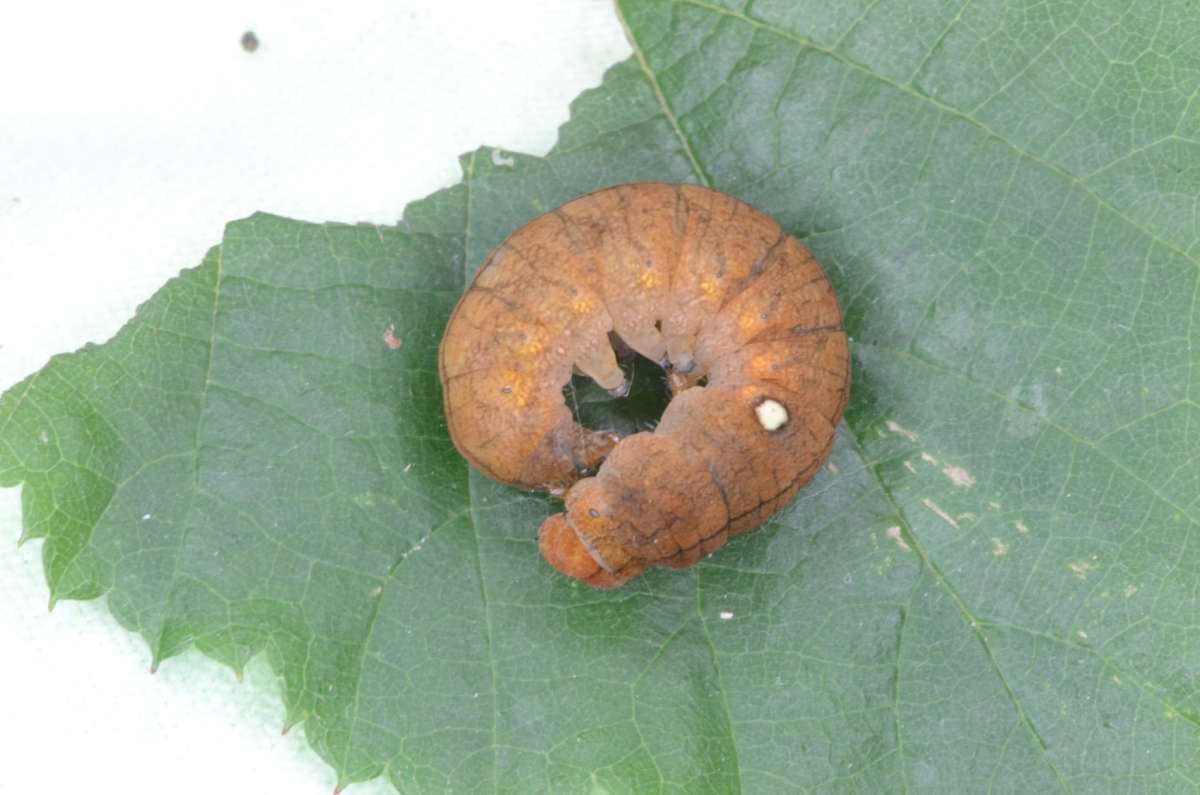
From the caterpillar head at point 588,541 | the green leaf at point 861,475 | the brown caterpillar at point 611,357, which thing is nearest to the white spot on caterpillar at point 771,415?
the brown caterpillar at point 611,357

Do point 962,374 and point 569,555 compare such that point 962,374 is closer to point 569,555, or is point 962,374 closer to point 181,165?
point 569,555

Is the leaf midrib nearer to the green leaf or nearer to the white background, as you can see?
the green leaf

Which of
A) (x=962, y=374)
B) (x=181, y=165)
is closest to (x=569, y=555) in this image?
(x=962, y=374)

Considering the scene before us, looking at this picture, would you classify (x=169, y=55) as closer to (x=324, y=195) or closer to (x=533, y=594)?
(x=324, y=195)

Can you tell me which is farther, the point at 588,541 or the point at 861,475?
the point at 861,475

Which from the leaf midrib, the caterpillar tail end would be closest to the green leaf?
the leaf midrib

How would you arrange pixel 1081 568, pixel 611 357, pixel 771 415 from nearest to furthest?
pixel 771 415, pixel 611 357, pixel 1081 568

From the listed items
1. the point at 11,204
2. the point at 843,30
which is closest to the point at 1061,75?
the point at 843,30
